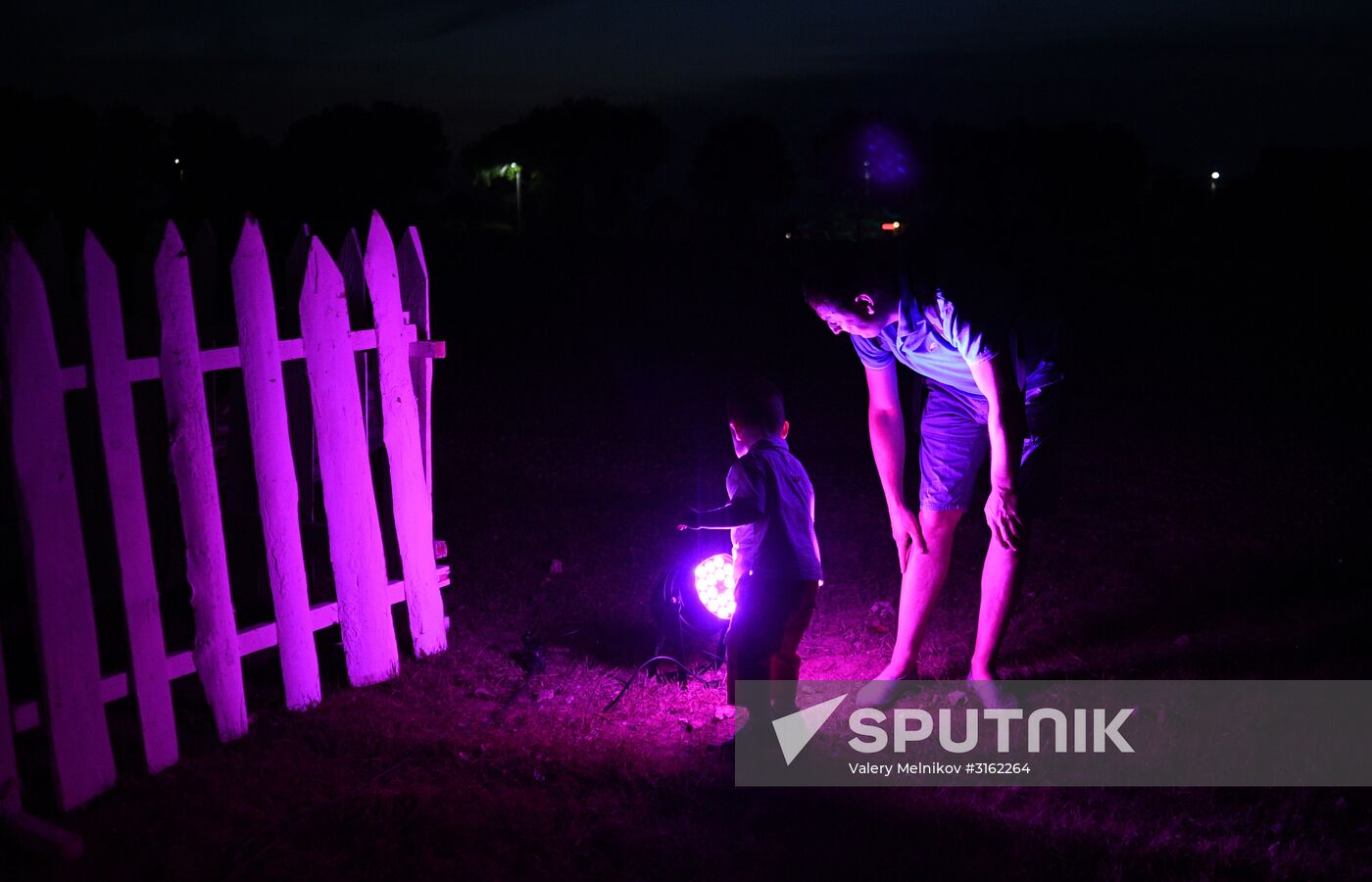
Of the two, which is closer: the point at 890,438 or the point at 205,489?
the point at 205,489

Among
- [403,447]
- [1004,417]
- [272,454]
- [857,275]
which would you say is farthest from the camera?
[403,447]

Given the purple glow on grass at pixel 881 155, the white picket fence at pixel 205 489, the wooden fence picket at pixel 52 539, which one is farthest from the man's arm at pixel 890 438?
the purple glow on grass at pixel 881 155

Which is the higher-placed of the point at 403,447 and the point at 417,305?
the point at 417,305

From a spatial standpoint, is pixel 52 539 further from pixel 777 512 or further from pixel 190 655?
pixel 777 512

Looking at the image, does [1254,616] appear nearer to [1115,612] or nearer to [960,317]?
[1115,612]

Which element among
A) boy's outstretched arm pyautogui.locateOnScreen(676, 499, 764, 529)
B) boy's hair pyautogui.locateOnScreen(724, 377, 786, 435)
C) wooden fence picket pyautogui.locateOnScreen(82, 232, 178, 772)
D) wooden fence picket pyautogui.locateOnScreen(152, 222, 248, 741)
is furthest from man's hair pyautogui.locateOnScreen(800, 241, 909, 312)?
wooden fence picket pyautogui.locateOnScreen(82, 232, 178, 772)

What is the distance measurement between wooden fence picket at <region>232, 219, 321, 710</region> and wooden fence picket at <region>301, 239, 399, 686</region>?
176 millimetres

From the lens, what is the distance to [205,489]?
3.84m

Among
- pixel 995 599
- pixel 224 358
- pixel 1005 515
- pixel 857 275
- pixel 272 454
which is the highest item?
pixel 857 275

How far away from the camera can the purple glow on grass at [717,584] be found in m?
4.38

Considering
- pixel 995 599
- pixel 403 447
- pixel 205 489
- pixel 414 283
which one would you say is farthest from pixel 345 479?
pixel 995 599

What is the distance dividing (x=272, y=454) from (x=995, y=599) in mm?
2832

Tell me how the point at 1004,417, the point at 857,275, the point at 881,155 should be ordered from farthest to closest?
the point at 881,155 < the point at 857,275 < the point at 1004,417

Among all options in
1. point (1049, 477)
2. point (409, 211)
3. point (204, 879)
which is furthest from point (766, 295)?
point (409, 211)
